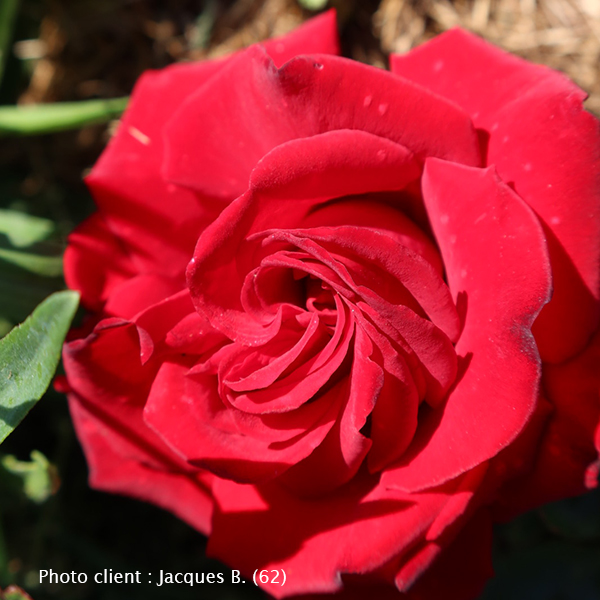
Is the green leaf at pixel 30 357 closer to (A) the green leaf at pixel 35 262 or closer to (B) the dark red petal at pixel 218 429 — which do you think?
(B) the dark red petal at pixel 218 429

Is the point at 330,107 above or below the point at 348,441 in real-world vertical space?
above

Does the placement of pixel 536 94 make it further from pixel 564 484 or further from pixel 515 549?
pixel 515 549

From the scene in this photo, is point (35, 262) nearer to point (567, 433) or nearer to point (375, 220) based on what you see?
point (375, 220)

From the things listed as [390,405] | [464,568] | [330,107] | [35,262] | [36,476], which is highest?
[330,107]

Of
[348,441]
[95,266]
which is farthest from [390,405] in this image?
[95,266]

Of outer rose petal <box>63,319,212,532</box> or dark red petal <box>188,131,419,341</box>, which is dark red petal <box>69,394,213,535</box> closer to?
outer rose petal <box>63,319,212,532</box>
